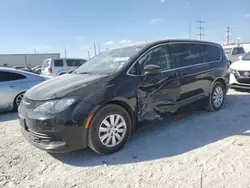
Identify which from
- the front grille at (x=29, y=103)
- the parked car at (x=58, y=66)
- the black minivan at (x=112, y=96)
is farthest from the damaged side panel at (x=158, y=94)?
the parked car at (x=58, y=66)

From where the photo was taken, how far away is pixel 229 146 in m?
3.35

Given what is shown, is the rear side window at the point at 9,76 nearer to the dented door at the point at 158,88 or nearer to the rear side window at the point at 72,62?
the dented door at the point at 158,88

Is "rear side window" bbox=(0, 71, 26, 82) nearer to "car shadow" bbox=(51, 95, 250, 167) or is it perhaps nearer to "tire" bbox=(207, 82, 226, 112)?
"car shadow" bbox=(51, 95, 250, 167)

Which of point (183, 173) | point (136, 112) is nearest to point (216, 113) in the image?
point (136, 112)

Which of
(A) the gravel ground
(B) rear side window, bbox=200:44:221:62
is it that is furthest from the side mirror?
(B) rear side window, bbox=200:44:221:62

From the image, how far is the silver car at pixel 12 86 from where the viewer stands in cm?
590

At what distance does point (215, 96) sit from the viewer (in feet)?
17.0

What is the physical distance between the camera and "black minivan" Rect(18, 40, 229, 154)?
2957mm

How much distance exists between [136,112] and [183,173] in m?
1.20

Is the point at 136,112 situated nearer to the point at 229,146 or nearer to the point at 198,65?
the point at 229,146

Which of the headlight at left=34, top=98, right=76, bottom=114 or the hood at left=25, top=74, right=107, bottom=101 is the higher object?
the hood at left=25, top=74, right=107, bottom=101

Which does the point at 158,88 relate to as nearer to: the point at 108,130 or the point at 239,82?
the point at 108,130

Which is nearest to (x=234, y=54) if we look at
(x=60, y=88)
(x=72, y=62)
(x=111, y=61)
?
(x=72, y=62)

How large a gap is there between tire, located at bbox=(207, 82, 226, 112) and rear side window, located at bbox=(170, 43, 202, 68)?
84 cm
